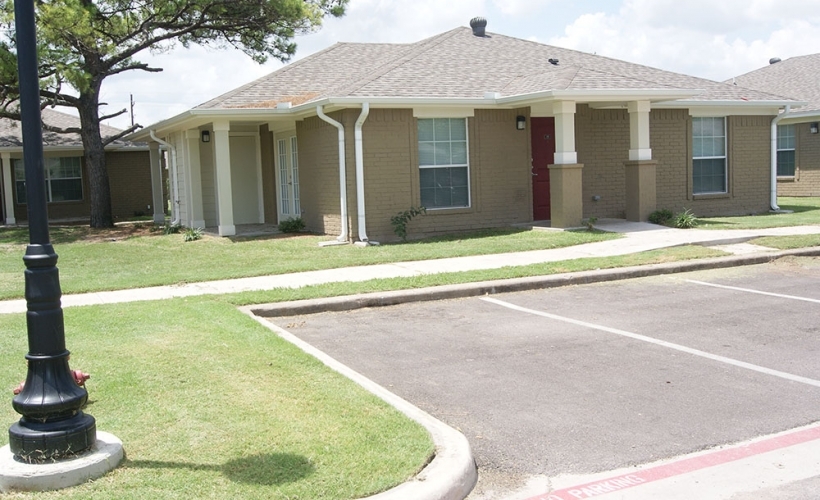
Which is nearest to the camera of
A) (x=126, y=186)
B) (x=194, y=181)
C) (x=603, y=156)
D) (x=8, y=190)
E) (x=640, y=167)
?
(x=640, y=167)

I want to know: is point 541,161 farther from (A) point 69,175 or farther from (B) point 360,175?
(A) point 69,175

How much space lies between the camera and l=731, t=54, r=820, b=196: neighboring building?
25.4 metres

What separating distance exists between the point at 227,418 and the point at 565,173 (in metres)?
12.2

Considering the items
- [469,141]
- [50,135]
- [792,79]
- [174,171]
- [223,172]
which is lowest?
[223,172]

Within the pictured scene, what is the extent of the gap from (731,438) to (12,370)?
5.61 metres

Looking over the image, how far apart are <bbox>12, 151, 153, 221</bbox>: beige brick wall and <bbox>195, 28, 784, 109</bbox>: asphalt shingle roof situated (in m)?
12.3

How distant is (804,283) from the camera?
11219mm

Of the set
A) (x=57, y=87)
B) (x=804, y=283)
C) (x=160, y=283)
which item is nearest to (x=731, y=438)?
(x=804, y=283)

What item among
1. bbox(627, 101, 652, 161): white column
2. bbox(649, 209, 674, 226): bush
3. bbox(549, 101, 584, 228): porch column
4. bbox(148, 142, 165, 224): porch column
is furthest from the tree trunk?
bbox(649, 209, 674, 226): bush

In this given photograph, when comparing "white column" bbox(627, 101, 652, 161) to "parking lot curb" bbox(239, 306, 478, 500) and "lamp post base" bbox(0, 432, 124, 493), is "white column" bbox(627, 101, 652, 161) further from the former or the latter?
"lamp post base" bbox(0, 432, 124, 493)

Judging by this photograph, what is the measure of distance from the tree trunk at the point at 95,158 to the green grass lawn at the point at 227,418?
653 inches

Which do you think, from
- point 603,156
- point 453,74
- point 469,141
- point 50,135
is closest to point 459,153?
point 469,141

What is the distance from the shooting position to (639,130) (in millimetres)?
17484

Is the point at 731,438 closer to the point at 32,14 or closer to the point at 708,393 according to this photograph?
the point at 708,393
